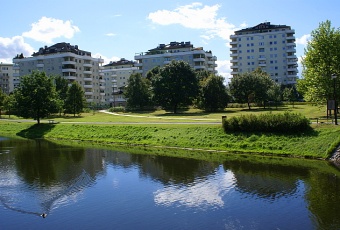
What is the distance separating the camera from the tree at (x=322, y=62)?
2099 inches

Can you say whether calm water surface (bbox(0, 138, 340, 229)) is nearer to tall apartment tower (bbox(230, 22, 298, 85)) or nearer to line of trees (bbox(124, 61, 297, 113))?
line of trees (bbox(124, 61, 297, 113))

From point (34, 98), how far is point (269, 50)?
325 feet

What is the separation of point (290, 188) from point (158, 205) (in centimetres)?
869

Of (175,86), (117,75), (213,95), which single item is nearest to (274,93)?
(213,95)

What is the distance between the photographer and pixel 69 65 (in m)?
129

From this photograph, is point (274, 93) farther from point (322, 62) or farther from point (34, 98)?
point (34, 98)

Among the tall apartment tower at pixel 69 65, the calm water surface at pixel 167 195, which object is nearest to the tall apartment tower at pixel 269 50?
the tall apartment tower at pixel 69 65

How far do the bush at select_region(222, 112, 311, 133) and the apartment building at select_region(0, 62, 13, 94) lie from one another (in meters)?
167

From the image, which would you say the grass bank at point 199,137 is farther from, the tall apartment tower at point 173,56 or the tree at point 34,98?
the tall apartment tower at point 173,56

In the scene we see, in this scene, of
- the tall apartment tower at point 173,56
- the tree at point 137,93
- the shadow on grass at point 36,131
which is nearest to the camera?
the shadow on grass at point 36,131

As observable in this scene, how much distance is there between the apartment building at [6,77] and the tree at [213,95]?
130 m

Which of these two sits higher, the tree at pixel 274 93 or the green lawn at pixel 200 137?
the tree at pixel 274 93

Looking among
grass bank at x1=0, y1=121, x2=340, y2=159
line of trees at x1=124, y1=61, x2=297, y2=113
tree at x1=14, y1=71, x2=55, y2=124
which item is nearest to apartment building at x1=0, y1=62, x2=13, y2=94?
line of trees at x1=124, y1=61, x2=297, y2=113

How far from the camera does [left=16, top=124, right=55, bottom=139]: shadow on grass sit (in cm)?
6059
